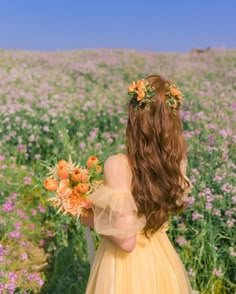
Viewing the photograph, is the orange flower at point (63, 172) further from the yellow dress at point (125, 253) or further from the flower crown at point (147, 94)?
the flower crown at point (147, 94)

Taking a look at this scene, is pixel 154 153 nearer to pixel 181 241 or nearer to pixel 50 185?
pixel 50 185

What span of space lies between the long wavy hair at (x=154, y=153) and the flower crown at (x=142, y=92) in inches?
0.8

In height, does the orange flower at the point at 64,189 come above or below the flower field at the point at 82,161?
above

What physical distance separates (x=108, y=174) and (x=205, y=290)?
2038 millimetres

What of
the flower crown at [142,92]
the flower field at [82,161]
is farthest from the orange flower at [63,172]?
the flower field at [82,161]

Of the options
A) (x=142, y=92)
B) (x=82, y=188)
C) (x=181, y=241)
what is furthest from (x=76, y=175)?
(x=181, y=241)

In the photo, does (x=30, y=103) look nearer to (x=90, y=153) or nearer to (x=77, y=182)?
(x=90, y=153)

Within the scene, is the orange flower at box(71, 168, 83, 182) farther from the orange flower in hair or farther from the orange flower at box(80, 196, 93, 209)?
the orange flower in hair

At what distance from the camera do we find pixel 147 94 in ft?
8.11

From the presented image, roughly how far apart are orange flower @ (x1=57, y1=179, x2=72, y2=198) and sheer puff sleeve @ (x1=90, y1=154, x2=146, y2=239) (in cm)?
17

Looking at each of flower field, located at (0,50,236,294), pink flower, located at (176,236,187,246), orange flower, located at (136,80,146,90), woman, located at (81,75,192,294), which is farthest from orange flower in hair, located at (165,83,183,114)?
pink flower, located at (176,236,187,246)

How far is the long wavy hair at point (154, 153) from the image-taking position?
249 centimetres

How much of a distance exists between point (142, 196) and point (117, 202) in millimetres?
143

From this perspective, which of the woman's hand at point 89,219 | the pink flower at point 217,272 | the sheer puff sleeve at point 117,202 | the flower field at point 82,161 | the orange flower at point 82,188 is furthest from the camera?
the flower field at point 82,161
